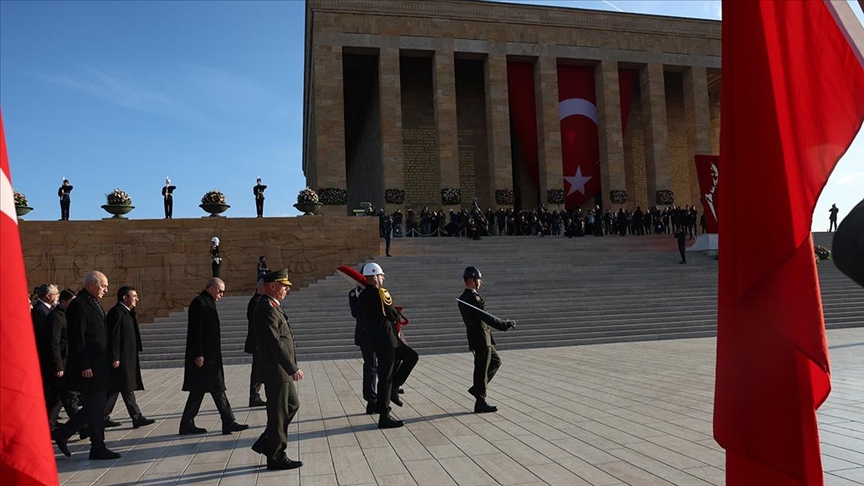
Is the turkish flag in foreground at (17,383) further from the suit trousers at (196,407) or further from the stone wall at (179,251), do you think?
the stone wall at (179,251)

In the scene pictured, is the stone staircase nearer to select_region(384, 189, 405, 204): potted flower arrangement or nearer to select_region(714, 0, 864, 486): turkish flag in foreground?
select_region(384, 189, 405, 204): potted flower arrangement

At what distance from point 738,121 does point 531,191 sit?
32.4m

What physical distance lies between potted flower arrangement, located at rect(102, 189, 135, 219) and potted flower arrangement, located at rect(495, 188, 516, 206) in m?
16.6

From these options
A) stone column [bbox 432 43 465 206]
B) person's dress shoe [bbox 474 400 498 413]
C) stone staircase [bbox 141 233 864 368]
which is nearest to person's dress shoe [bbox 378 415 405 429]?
person's dress shoe [bbox 474 400 498 413]

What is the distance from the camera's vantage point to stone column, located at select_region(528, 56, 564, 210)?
102ft

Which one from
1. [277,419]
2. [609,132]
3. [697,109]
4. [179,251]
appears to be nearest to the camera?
[277,419]

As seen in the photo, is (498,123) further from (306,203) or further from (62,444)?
(62,444)

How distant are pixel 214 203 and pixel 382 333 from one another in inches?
592

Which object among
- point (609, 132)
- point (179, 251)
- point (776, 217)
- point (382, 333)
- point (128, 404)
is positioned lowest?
point (128, 404)

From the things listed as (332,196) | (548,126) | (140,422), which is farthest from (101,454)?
(548,126)

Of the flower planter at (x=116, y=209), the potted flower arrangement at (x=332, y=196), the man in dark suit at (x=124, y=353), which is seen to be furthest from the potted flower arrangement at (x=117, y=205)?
the man in dark suit at (x=124, y=353)

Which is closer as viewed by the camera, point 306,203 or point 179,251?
point 179,251

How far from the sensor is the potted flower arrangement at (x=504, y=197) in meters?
30.1

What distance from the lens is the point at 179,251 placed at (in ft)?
62.6
